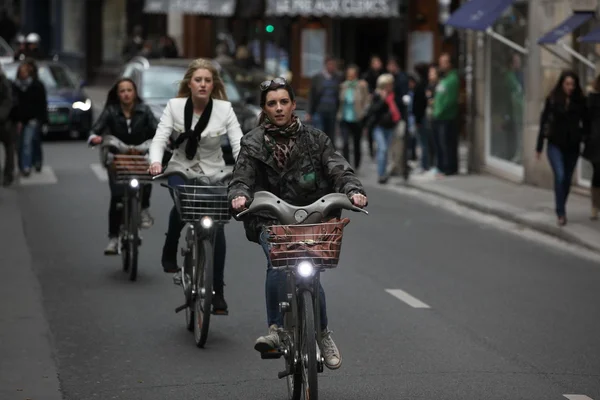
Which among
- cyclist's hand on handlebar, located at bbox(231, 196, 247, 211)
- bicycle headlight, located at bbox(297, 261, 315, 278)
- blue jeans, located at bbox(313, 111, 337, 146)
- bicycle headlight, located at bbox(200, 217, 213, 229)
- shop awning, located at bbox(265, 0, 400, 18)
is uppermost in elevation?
shop awning, located at bbox(265, 0, 400, 18)

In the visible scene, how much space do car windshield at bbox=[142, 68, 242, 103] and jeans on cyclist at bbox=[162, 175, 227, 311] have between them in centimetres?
1108

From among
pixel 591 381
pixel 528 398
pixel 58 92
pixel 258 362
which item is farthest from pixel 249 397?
pixel 58 92

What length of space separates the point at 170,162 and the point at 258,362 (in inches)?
65.6

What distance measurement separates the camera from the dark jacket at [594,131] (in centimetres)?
1530

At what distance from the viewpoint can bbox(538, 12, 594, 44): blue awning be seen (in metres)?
17.6

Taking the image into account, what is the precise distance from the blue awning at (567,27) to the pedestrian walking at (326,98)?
19.1ft

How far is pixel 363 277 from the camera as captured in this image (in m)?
12.1

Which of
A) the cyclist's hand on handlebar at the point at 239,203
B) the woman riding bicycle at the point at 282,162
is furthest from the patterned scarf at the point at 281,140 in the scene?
the cyclist's hand on handlebar at the point at 239,203

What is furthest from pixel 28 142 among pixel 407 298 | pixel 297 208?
pixel 297 208

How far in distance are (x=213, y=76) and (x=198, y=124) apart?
335 mm

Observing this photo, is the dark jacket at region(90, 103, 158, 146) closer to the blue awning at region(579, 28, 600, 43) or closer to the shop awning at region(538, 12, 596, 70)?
the blue awning at region(579, 28, 600, 43)

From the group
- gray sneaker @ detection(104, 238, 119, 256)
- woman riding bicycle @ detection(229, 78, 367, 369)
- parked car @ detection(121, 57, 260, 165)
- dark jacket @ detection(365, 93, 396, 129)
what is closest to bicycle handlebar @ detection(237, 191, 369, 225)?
woman riding bicycle @ detection(229, 78, 367, 369)

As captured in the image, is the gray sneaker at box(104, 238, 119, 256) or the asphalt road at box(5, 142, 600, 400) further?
the gray sneaker at box(104, 238, 119, 256)

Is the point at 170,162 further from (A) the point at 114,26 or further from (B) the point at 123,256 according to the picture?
(A) the point at 114,26
